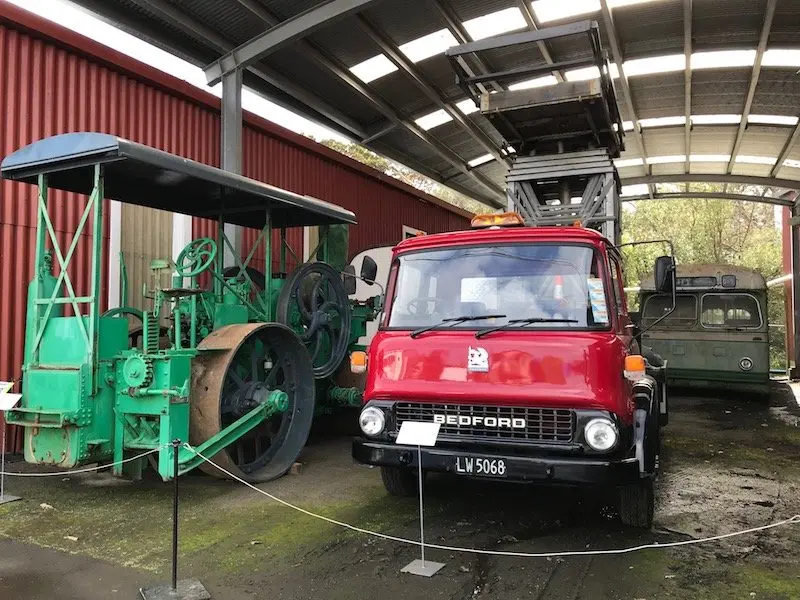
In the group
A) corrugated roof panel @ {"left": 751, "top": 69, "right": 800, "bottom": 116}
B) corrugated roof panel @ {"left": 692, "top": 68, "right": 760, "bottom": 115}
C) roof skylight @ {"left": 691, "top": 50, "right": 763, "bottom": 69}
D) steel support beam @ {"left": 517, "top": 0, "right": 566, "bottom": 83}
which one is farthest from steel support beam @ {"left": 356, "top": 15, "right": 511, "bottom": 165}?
corrugated roof panel @ {"left": 751, "top": 69, "right": 800, "bottom": 116}

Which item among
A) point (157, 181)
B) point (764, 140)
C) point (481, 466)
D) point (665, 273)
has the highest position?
point (764, 140)

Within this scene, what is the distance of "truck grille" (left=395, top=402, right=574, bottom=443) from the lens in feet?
12.9

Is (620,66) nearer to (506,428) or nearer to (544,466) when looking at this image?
(506,428)

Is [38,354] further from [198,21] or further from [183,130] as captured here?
[198,21]

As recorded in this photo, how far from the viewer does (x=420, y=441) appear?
402 centimetres

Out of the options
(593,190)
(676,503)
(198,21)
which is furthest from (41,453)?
(593,190)

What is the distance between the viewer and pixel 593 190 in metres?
8.20

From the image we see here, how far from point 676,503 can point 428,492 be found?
6.49 feet

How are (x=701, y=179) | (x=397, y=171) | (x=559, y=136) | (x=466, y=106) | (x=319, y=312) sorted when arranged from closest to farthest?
(x=319, y=312) < (x=559, y=136) < (x=466, y=106) < (x=701, y=179) < (x=397, y=171)

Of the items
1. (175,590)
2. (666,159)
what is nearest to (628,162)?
(666,159)

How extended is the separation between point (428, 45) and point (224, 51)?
2996mm

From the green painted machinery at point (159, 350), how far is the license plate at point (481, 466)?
6.48ft

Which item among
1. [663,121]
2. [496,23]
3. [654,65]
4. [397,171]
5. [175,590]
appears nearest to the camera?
[175,590]

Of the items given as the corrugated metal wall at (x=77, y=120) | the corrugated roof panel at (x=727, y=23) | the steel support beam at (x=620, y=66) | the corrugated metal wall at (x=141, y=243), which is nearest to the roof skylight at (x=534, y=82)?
the steel support beam at (x=620, y=66)
